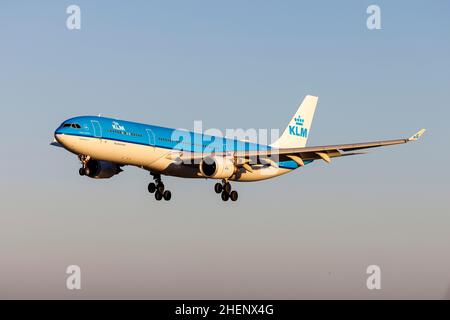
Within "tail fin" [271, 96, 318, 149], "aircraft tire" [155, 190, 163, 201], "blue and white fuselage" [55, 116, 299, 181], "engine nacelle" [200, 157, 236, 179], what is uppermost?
"tail fin" [271, 96, 318, 149]

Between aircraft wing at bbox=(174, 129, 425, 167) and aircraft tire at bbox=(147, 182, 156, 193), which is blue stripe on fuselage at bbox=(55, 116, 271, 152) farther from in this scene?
aircraft tire at bbox=(147, 182, 156, 193)

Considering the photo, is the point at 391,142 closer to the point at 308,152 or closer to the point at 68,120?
the point at 308,152

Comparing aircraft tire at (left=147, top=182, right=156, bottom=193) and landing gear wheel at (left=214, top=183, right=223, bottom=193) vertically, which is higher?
aircraft tire at (left=147, top=182, right=156, bottom=193)

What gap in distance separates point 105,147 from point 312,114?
105 feet

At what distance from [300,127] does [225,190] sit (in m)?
19.4

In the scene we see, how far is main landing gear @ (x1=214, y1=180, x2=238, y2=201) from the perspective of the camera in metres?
58.3

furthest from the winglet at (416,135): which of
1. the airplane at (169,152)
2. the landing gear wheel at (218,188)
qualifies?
the landing gear wheel at (218,188)

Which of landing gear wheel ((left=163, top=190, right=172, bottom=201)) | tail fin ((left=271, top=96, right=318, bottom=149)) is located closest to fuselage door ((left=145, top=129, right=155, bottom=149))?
landing gear wheel ((left=163, top=190, right=172, bottom=201))

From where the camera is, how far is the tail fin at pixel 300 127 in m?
72.2

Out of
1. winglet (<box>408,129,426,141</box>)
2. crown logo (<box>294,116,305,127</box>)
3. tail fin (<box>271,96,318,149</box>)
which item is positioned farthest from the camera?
crown logo (<box>294,116,305,127</box>)

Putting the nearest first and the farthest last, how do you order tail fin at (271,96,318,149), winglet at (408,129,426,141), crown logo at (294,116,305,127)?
1. winglet at (408,129,426,141)
2. tail fin at (271,96,318,149)
3. crown logo at (294,116,305,127)

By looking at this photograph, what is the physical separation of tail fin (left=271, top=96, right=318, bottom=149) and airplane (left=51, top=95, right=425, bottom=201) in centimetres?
819

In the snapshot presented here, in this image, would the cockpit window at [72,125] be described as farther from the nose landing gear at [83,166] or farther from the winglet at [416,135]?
the winglet at [416,135]

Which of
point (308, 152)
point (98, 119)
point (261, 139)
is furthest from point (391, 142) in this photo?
point (98, 119)
